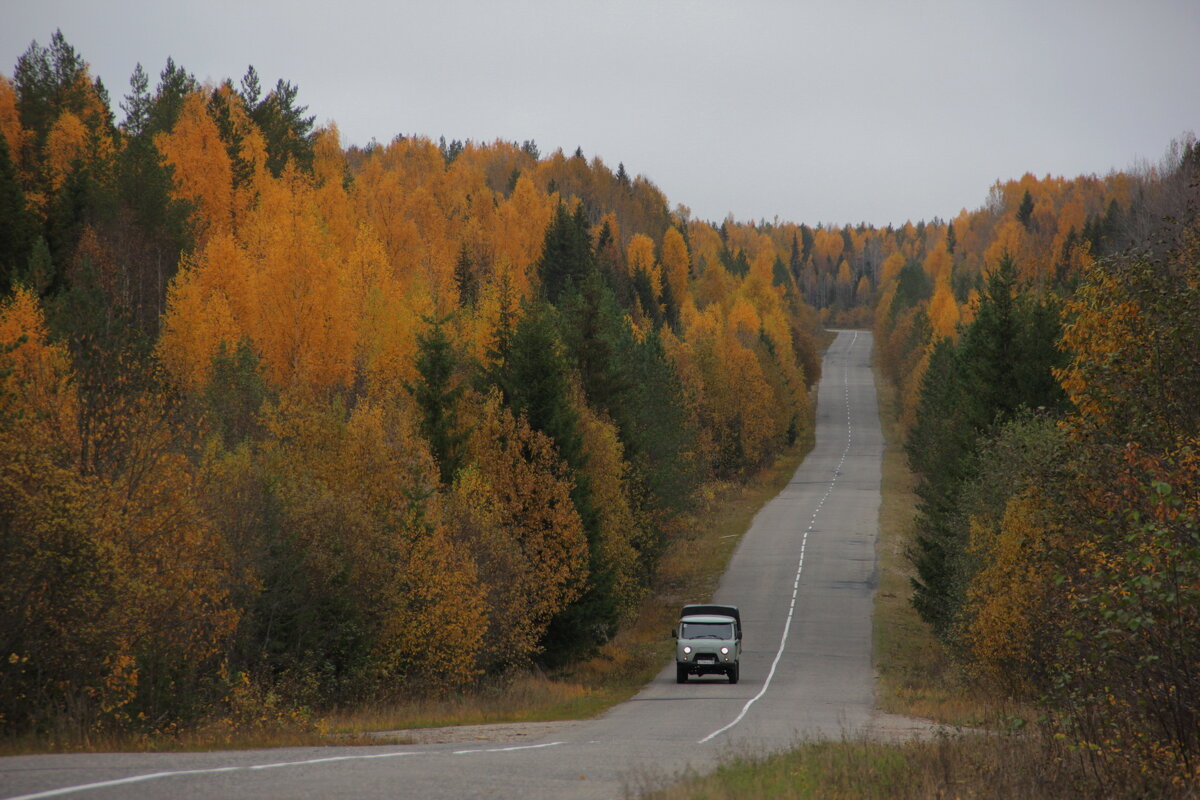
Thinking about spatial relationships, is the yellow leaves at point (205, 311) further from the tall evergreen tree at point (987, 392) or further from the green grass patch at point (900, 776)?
the green grass patch at point (900, 776)

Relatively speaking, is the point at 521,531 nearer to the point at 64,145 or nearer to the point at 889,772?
the point at 889,772

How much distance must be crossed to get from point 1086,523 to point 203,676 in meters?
16.3

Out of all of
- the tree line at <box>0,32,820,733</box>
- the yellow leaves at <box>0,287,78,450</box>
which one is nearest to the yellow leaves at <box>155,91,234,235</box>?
the tree line at <box>0,32,820,733</box>

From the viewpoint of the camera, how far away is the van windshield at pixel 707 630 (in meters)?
34.5

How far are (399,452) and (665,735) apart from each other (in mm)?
12810

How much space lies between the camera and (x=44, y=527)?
16266 millimetres

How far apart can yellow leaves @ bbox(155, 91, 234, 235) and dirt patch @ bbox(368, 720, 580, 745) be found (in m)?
48.3

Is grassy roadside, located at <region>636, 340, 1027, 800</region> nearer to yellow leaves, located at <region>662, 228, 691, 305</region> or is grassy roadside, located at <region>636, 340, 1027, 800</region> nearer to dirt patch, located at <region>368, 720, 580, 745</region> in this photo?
dirt patch, located at <region>368, 720, 580, 745</region>

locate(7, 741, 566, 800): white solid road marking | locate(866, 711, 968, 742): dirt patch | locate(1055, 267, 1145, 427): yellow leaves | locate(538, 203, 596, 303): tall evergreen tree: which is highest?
locate(538, 203, 596, 303): tall evergreen tree

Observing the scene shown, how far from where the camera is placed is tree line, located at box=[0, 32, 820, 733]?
18.2 m

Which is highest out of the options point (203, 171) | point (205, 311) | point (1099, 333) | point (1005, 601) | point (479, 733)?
point (203, 171)

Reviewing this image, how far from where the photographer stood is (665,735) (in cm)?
2097

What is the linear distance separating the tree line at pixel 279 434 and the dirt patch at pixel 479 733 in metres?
3.03

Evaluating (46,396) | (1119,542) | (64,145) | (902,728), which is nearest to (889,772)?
(1119,542)
